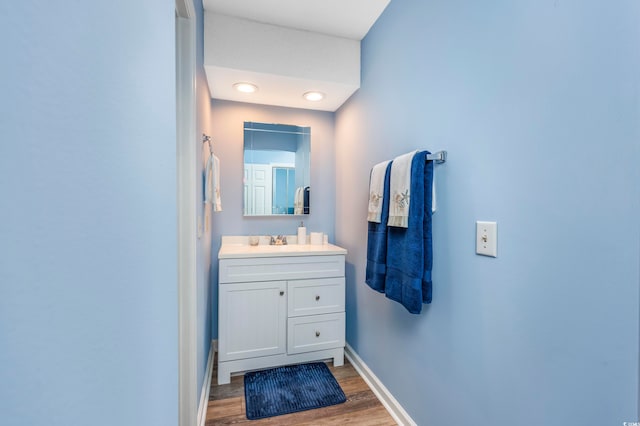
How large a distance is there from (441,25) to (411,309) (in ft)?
4.25

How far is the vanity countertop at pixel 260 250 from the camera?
1.92m

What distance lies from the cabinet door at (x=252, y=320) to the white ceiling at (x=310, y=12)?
178 cm

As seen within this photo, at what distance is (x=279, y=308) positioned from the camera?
6.50 feet

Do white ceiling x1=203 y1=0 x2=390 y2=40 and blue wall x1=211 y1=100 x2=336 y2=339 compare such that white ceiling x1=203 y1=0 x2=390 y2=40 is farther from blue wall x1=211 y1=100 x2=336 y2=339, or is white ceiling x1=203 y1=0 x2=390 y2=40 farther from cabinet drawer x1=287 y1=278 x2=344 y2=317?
cabinet drawer x1=287 y1=278 x2=344 y2=317

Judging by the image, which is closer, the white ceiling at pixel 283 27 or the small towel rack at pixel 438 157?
the small towel rack at pixel 438 157

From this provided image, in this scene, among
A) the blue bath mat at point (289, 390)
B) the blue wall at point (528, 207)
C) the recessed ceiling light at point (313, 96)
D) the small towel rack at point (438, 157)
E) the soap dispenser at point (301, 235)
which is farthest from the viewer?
the soap dispenser at point (301, 235)

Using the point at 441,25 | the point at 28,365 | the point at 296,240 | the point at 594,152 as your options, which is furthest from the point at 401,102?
the point at 28,365

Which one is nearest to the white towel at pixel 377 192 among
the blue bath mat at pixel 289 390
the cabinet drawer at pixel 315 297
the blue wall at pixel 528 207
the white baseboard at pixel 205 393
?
the blue wall at pixel 528 207

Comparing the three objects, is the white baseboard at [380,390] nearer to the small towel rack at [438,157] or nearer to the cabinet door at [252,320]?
the cabinet door at [252,320]

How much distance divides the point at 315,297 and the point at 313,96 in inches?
62.0

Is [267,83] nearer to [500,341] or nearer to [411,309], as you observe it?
[411,309]

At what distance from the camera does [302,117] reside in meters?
2.52

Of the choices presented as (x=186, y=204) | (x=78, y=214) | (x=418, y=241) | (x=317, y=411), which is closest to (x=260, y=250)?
(x=186, y=204)

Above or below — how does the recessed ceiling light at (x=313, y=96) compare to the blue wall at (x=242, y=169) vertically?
above
